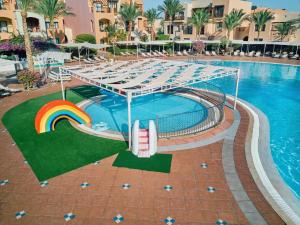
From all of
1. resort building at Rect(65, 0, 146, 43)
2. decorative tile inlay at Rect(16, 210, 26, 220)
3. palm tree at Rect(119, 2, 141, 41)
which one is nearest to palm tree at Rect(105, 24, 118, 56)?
resort building at Rect(65, 0, 146, 43)

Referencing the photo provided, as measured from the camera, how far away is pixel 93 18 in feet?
157

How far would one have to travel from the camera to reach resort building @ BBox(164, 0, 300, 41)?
5012 centimetres

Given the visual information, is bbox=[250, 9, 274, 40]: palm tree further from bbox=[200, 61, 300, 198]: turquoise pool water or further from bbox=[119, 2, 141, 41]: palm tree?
bbox=[119, 2, 141, 41]: palm tree

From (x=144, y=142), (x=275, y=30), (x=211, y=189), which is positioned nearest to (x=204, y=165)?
(x=211, y=189)

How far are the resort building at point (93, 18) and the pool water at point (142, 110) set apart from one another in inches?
1262

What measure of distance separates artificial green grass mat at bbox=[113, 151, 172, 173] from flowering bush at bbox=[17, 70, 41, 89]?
Result: 48.3 feet

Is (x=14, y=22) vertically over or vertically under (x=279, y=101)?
over

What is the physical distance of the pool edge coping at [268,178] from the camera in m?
7.44

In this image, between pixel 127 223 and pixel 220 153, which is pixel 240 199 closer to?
pixel 220 153

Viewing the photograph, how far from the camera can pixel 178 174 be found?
9.18 m

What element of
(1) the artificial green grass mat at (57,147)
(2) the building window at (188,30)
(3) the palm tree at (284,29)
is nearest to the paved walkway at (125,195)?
(1) the artificial green grass mat at (57,147)

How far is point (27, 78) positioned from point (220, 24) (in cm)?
4704

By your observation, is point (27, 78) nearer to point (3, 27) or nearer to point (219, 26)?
point (3, 27)

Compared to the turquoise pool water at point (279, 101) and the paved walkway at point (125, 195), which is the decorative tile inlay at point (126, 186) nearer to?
the paved walkway at point (125, 195)
